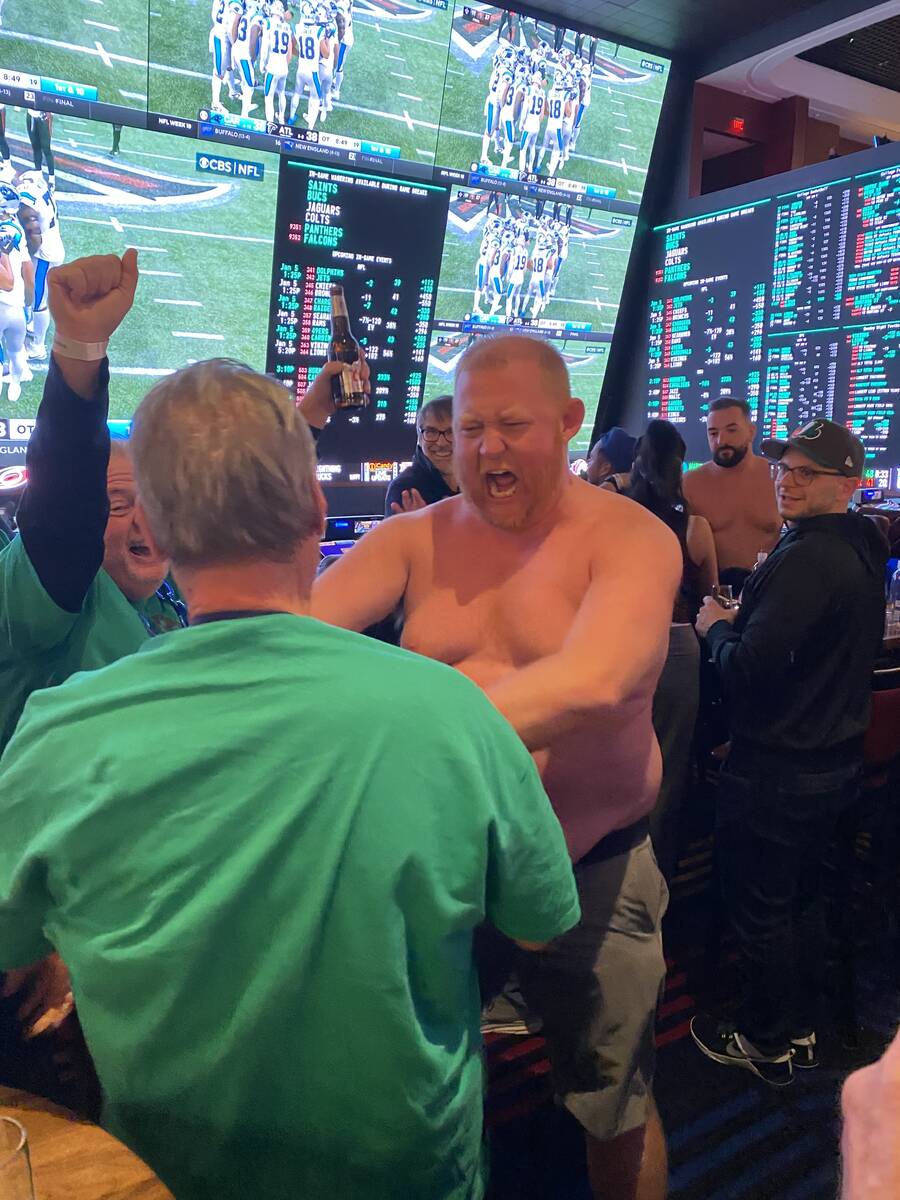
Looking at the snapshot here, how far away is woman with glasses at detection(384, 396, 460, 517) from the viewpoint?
352cm

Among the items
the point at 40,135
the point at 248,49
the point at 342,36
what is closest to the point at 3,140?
the point at 40,135

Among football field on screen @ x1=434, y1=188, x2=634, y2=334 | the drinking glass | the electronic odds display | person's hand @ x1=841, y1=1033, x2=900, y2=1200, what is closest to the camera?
person's hand @ x1=841, y1=1033, x2=900, y2=1200

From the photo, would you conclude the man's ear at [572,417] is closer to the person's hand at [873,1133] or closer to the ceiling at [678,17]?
the person's hand at [873,1133]

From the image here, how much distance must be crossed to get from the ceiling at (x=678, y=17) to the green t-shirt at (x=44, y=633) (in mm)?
4913

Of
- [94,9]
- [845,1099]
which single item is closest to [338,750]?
[845,1099]

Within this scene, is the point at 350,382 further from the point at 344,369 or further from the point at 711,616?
the point at 711,616

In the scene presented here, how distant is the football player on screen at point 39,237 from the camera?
4.06 m

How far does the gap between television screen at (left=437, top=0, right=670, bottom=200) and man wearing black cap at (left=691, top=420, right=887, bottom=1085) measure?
3377mm

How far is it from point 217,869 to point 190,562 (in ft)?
1.08

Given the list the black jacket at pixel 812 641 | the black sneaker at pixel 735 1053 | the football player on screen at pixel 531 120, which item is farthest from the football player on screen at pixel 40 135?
the black sneaker at pixel 735 1053

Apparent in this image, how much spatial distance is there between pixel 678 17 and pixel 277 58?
2.38 m

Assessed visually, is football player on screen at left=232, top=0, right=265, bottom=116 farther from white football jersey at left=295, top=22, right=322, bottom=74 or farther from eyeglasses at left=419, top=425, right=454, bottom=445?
eyeglasses at left=419, top=425, right=454, bottom=445

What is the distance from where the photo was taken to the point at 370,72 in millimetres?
4777

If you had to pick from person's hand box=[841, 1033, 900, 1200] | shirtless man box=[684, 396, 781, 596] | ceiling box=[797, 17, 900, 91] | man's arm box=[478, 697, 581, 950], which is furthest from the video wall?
person's hand box=[841, 1033, 900, 1200]
